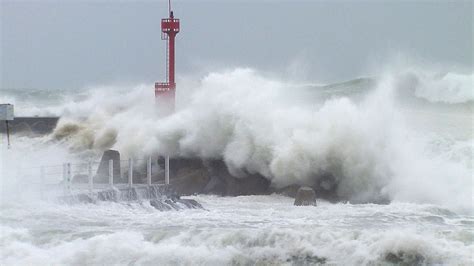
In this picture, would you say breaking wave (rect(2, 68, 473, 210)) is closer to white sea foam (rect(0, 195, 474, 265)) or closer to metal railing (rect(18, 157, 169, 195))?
metal railing (rect(18, 157, 169, 195))

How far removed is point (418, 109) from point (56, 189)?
12239mm

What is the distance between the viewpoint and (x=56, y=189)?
1341 centimetres

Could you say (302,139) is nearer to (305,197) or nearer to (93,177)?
(305,197)

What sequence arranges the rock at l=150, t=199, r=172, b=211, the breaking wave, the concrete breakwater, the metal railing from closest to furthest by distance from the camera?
the concrete breakwater
the metal railing
the rock at l=150, t=199, r=172, b=211
the breaking wave

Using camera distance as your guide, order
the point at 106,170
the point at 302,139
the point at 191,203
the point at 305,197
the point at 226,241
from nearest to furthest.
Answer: the point at 226,241, the point at 305,197, the point at 191,203, the point at 106,170, the point at 302,139

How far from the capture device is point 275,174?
1672 cm

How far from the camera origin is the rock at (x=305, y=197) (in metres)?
14.6

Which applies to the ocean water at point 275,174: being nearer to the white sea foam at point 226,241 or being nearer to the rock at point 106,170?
the white sea foam at point 226,241

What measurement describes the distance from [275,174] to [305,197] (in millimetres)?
2114

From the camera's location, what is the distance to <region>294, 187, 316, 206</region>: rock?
1462 centimetres

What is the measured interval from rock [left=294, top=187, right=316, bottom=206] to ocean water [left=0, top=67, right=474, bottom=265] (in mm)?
297

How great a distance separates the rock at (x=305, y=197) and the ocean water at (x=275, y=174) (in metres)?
0.30

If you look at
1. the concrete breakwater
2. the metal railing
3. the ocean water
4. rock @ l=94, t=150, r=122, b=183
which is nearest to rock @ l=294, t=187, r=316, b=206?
the ocean water

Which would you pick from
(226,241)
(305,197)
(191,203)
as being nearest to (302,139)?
(305,197)
